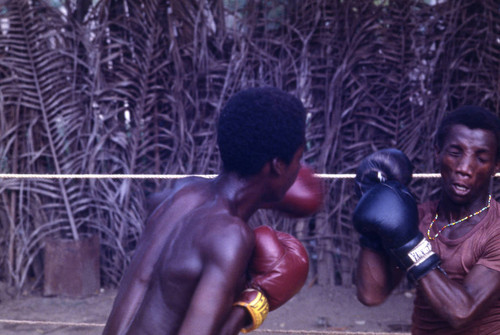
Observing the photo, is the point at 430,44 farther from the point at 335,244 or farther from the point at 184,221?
the point at 184,221

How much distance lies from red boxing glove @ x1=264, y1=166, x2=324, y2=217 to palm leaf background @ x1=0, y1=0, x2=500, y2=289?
2.49 metres

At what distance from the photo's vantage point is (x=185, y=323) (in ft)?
4.07

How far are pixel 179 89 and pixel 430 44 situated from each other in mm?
2147

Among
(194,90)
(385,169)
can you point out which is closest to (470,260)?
(385,169)

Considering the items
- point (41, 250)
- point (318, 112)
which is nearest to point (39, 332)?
point (41, 250)

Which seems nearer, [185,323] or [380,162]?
[185,323]

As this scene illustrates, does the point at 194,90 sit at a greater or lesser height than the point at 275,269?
lesser

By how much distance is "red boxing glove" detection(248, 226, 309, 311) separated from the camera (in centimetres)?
157

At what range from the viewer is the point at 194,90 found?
4.46 meters

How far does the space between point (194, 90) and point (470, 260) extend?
10.1ft

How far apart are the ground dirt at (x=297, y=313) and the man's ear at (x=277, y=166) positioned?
2602 millimetres

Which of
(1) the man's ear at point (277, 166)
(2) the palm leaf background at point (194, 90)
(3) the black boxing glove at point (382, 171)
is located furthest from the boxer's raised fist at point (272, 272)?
(2) the palm leaf background at point (194, 90)

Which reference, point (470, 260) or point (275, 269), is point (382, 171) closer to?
point (470, 260)

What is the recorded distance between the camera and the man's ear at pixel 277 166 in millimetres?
1452
